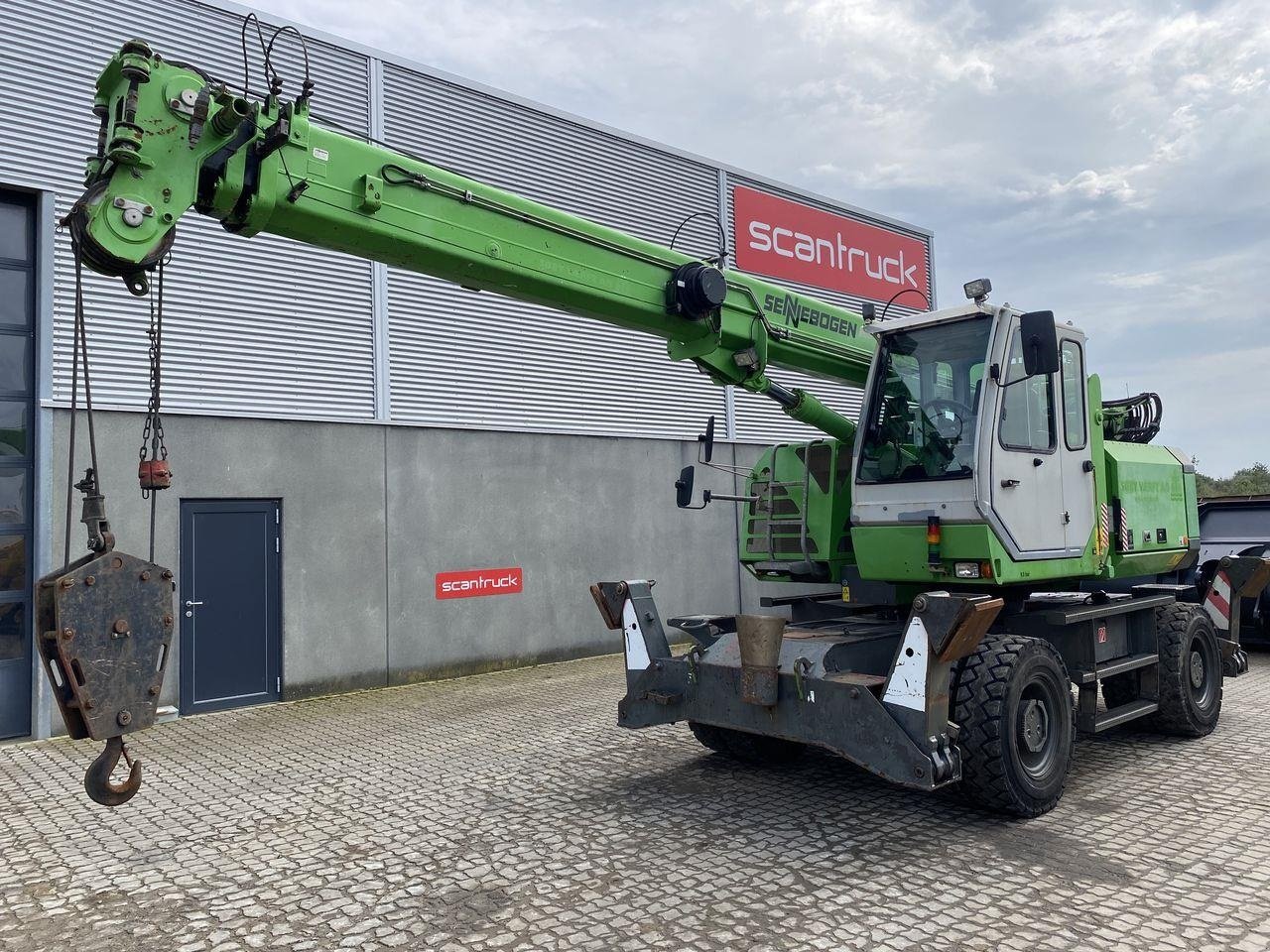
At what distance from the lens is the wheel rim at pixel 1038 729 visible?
209 inches

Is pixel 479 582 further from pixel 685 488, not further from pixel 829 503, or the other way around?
pixel 829 503

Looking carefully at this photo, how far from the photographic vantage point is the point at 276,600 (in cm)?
965

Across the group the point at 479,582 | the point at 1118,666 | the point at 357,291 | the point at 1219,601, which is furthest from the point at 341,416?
the point at 1219,601

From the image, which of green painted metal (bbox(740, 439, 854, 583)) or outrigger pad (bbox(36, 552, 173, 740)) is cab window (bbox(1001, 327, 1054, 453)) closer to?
green painted metal (bbox(740, 439, 854, 583))

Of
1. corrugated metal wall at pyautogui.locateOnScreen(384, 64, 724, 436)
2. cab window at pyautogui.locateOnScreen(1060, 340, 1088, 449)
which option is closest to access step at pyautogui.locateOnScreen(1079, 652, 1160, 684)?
cab window at pyautogui.locateOnScreen(1060, 340, 1088, 449)

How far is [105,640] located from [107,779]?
514 millimetres

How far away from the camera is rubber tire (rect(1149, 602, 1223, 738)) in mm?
6961

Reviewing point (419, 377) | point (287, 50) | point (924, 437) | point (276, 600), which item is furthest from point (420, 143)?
point (924, 437)

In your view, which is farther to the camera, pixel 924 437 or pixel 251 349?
pixel 251 349

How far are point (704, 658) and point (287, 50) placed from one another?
845 cm

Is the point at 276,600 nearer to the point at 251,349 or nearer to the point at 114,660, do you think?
the point at 251,349

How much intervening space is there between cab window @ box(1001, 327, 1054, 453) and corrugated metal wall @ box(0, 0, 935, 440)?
6.98 meters

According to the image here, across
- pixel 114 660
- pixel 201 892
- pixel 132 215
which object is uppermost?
pixel 132 215

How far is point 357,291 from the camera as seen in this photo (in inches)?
416
